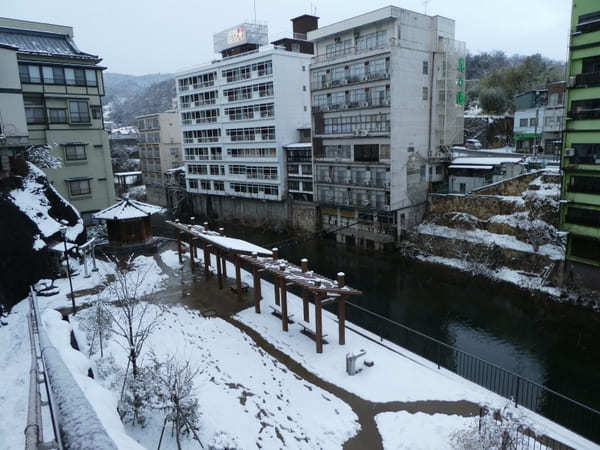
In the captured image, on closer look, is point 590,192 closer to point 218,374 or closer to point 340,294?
point 340,294

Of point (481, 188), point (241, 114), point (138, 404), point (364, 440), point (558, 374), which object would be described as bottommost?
point (558, 374)

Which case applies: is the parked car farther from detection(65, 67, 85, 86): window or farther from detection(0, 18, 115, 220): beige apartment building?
detection(65, 67, 85, 86): window

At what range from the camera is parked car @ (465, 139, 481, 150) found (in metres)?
60.3

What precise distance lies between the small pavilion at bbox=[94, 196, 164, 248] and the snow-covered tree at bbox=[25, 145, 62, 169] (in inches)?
231

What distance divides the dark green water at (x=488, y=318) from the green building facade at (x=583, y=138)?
218 inches

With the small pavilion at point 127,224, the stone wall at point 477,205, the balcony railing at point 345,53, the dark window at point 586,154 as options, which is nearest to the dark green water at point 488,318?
the stone wall at point 477,205

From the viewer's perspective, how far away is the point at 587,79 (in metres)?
27.1

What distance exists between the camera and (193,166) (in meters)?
63.6

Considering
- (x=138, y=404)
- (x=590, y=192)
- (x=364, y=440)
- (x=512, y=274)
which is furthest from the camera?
(x=512, y=274)

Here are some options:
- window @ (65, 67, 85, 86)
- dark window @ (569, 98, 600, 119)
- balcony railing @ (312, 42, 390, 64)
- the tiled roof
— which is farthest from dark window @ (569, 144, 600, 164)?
window @ (65, 67, 85, 86)

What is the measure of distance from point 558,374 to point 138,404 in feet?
68.6

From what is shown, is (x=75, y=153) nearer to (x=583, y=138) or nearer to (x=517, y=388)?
(x=517, y=388)

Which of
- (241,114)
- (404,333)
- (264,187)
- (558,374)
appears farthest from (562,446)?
(241,114)

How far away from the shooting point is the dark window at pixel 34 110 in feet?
122
